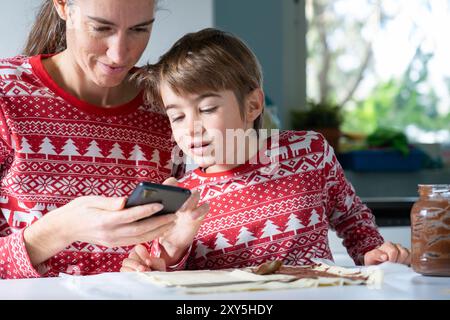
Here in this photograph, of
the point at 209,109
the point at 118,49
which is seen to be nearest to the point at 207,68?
the point at 209,109

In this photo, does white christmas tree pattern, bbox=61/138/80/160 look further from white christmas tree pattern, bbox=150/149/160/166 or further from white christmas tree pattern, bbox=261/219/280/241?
white christmas tree pattern, bbox=261/219/280/241

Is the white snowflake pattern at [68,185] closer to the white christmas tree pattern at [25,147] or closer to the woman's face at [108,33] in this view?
the white christmas tree pattern at [25,147]

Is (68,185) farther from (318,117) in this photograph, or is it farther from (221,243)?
(318,117)

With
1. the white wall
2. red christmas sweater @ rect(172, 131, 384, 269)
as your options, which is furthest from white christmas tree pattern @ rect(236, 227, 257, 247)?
the white wall

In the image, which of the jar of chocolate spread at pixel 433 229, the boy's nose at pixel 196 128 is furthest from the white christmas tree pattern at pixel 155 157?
the jar of chocolate spread at pixel 433 229

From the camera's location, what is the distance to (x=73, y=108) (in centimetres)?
182

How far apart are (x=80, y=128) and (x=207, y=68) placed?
32 cm

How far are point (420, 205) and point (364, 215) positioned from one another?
0.44 meters

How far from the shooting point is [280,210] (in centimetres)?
175

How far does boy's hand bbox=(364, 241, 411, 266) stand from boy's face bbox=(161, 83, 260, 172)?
369 mm

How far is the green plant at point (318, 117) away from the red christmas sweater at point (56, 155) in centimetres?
270

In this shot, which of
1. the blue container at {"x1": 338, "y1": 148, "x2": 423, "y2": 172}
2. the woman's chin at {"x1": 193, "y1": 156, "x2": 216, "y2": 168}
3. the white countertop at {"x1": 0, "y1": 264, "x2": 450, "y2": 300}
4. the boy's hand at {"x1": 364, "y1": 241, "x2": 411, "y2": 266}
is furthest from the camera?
the blue container at {"x1": 338, "y1": 148, "x2": 423, "y2": 172}

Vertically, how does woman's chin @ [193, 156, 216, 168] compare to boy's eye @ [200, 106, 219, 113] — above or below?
below

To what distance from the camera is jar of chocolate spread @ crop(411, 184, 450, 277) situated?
137 centimetres
